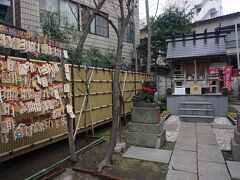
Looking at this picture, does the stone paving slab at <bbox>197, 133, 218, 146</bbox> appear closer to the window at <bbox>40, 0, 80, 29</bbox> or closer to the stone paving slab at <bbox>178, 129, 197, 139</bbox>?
the stone paving slab at <bbox>178, 129, 197, 139</bbox>

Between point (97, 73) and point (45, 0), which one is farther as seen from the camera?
point (45, 0)

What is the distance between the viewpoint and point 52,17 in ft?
27.5

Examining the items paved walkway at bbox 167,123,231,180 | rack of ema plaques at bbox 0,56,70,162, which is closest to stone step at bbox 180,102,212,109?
paved walkway at bbox 167,123,231,180

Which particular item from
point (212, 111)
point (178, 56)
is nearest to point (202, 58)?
point (178, 56)

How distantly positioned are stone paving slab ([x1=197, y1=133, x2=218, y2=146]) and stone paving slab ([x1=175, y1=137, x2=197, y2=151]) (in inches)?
7.9

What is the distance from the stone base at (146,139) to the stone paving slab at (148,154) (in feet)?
0.69

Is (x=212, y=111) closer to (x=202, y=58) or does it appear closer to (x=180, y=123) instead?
(x=180, y=123)

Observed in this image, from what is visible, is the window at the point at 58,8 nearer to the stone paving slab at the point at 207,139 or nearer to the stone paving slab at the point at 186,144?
the stone paving slab at the point at 186,144

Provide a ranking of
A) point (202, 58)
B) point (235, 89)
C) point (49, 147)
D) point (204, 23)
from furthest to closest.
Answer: point (204, 23) → point (235, 89) → point (202, 58) → point (49, 147)

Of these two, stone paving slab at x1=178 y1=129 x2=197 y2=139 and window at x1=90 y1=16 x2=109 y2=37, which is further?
window at x1=90 y1=16 x2=109 y2=37

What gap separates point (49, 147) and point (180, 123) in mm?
5571

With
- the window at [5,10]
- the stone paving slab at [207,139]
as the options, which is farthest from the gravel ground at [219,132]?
the window at [5,10]

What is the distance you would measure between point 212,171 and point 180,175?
0.70m

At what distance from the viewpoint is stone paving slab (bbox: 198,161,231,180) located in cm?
367
